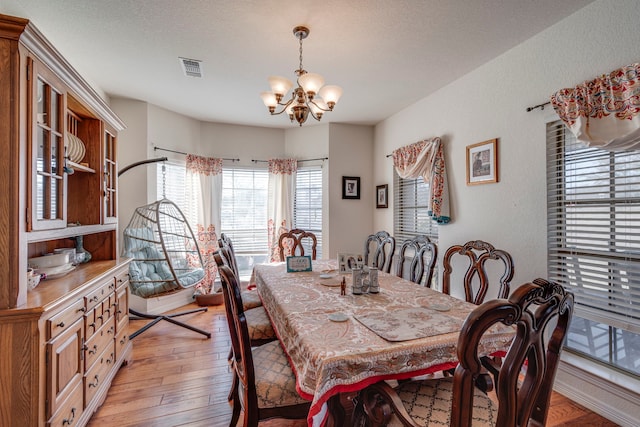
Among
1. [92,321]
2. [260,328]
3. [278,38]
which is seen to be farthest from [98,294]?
[278,38]

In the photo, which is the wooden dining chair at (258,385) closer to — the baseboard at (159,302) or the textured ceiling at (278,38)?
the textured ceiling at (278,38)

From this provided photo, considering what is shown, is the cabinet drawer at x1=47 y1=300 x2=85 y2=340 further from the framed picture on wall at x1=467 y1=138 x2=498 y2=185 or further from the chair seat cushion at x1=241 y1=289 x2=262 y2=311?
the framed picture on wall at x1=467 y1=138 x2=498 y2=185

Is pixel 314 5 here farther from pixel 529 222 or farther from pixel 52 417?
pixel 52 417

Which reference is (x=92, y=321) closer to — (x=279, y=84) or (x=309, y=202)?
(x=279, y=84)

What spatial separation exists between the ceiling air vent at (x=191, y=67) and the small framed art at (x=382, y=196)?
2778 mm

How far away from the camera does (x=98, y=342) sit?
76.1 inches

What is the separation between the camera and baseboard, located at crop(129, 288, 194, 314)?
12.1ft

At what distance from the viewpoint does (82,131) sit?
7.79ft

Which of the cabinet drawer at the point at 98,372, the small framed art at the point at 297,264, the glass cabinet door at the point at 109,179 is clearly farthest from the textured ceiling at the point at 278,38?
the cabinet drawer at the point at 98,372

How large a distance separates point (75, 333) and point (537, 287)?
2150 millimetres

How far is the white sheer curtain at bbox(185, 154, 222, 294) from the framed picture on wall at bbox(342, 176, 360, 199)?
191cm

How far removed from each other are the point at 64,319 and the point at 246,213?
3.29 meters

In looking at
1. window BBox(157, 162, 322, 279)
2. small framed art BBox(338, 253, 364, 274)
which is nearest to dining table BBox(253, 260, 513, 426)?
small framed art BBox(338, 253, 364, 274)

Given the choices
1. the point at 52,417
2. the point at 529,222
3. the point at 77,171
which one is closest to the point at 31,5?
the point at 77,171
